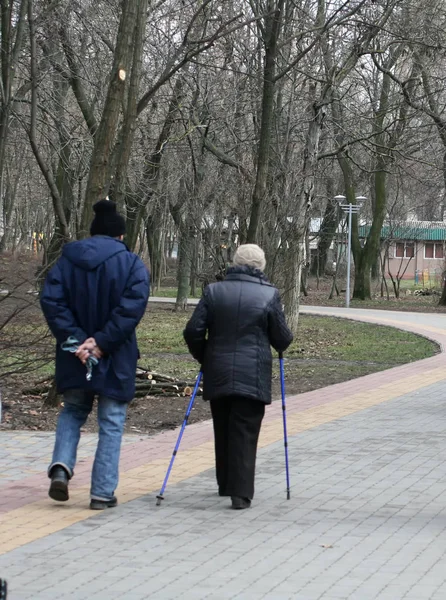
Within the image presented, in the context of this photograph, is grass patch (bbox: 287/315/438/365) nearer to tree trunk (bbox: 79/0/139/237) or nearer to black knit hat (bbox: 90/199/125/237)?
tree trunk (bbox: 79/0/139/237)

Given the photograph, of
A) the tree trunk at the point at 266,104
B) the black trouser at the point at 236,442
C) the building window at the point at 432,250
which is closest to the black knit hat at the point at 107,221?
the black trouser at the point at 236,442

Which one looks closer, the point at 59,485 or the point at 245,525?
the point at 245,525

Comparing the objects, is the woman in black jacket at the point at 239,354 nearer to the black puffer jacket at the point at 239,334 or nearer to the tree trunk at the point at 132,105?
the black puffer jacket at the point at 239,334

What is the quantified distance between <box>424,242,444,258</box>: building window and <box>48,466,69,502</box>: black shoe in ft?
323

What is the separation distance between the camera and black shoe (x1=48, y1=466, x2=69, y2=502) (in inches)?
262

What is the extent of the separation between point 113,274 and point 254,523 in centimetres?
168

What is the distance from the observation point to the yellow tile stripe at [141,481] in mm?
6219

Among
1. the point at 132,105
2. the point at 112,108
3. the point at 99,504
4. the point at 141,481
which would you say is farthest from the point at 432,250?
the point at 99,504

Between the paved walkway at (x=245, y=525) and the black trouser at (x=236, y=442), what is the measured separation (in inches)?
6.2

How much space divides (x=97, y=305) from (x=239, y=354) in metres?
0.93

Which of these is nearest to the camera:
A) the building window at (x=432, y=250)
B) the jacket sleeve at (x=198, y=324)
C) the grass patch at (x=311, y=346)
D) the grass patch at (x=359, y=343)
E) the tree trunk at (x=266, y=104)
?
the jacket sleeve at (x=198, y=324)

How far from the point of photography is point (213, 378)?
7016 millimetres

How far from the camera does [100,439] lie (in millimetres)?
6785

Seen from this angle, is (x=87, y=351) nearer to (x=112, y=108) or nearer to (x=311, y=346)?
(x=112, y=108)
